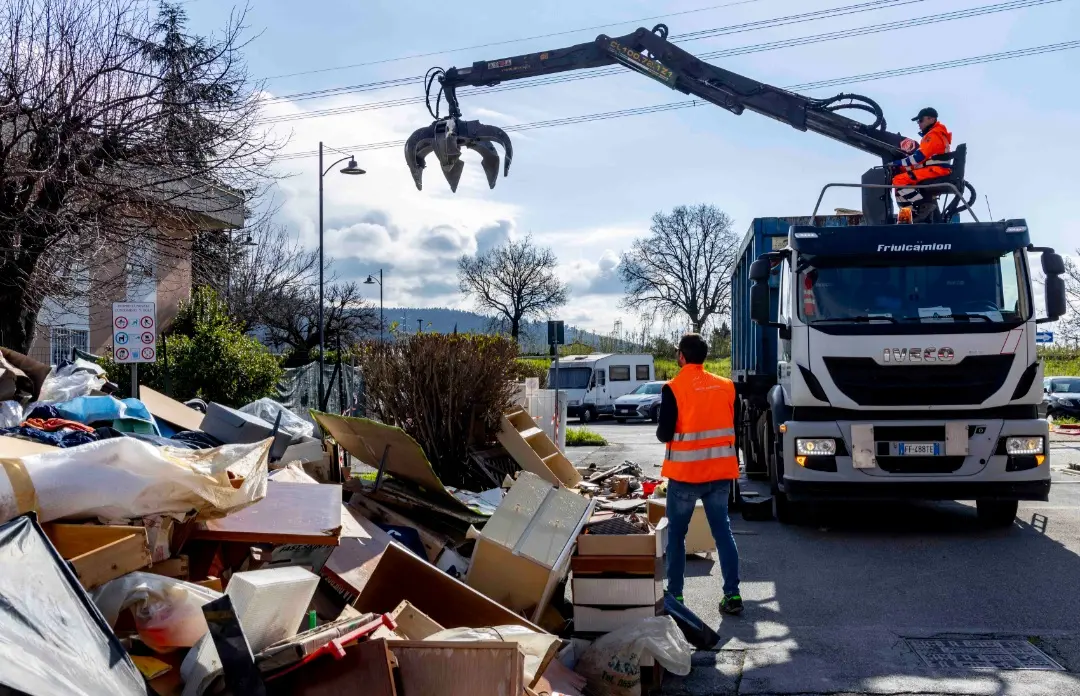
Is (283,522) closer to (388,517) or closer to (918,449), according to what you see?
(388,517)

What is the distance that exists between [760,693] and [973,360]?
16.2 ft

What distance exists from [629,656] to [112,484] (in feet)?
8.37

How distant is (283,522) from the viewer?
4.93 m

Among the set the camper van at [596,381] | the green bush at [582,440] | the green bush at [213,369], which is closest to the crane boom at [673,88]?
the green bush at [213,369]

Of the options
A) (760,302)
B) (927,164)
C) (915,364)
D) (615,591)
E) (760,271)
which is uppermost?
(927,164)

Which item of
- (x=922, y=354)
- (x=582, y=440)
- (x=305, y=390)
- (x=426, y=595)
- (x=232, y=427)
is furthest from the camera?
(x=305, y=390)

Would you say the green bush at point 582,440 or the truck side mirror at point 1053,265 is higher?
the truck side mirror at point 1053,265

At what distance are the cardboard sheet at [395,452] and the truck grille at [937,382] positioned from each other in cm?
394

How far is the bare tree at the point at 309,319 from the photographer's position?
121 ft

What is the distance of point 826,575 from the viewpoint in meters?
7.48

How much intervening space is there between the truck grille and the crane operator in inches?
80.5

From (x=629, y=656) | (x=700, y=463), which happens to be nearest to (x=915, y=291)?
(x=700, y=463)

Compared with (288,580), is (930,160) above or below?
above

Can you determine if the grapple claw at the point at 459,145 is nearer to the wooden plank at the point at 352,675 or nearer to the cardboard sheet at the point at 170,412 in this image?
the cardboard sheet at the point at 170,412
